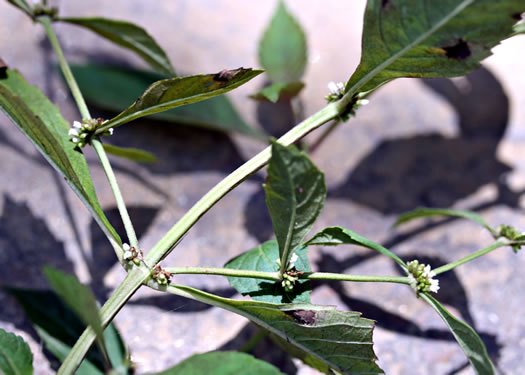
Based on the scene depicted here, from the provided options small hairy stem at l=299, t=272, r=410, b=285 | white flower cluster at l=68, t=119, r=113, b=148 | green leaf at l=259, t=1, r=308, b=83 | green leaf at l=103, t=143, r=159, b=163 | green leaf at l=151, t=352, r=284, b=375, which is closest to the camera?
green leaf at l=151, t=352, r=284, b=375

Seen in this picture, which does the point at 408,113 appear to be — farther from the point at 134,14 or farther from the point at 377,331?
the point at 134,14

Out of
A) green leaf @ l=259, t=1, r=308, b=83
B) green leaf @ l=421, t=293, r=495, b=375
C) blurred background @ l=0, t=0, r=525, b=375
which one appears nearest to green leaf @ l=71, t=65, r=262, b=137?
blurred background @ l=0, t=0, r=525, b=375

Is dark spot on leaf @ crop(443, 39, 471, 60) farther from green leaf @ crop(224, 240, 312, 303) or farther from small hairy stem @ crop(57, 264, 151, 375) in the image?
small hairy stem @ crop(57, 264, 151, 375)

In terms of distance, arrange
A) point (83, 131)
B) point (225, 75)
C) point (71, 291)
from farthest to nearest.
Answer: point (83, 131) → point (225, 75) → point (71, 291)

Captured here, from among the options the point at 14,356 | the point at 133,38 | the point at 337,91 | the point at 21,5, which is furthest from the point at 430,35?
the point at 21,5

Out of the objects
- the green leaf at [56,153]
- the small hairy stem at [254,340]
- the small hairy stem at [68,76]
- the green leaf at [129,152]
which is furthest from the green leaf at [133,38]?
the small hairy stem at [254,340]

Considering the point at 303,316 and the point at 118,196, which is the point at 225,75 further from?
the point at 303,316

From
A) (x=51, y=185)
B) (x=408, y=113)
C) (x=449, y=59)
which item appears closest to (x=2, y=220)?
(x=51, y=185)
